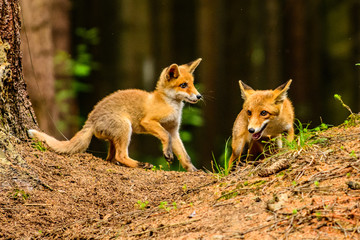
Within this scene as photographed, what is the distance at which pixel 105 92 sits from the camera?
47.6 ft

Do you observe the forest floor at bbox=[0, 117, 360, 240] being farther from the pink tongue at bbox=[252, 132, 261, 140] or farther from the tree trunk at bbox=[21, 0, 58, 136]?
the tree trunk at bbox=[21, 0, 58, 136]

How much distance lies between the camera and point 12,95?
5543 millimetres

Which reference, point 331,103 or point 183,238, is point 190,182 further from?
point 331,103

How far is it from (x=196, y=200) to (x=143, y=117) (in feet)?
11.2

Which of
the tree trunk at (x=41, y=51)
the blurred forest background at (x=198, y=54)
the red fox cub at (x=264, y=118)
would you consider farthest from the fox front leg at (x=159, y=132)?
the tree trunk at (x=41, y=51)

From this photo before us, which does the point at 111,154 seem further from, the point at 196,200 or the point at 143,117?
the point at 196,200

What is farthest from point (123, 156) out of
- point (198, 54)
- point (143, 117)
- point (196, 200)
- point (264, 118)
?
point (198, 54)

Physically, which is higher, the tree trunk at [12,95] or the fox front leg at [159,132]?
the tree trunk at [12,95]

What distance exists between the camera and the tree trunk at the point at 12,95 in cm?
491

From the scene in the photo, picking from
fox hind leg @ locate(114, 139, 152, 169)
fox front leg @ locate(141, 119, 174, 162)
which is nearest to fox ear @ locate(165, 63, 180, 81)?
fox front leg @ locate(141, 119, 174, 162)

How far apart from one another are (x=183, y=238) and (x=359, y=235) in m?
1.33

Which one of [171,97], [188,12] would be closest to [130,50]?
[188,12]

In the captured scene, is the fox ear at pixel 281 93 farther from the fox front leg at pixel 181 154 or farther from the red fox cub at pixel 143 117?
the fox front leg at pixel 181 154

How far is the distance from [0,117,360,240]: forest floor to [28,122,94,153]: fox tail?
297 millimetres
